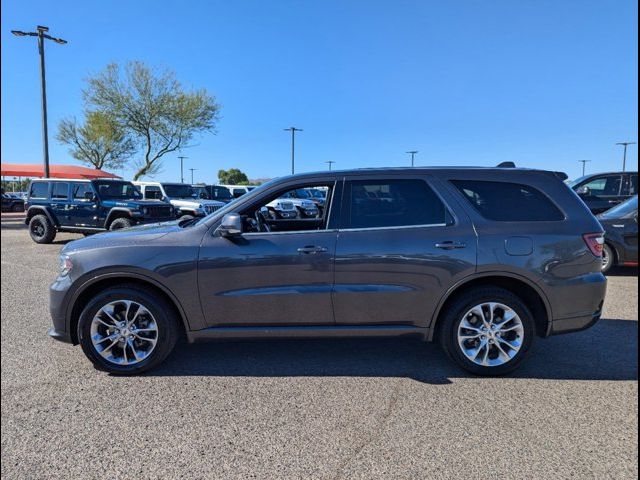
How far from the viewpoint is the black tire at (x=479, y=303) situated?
3.52 m

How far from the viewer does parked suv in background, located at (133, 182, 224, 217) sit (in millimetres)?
14969

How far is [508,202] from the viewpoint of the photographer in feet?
11.9

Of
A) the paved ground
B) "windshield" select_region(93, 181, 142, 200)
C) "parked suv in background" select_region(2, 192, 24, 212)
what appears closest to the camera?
the paved ground

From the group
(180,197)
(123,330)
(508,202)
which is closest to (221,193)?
(180,197)

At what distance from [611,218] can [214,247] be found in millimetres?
7487

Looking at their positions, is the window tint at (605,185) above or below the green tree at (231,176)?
below

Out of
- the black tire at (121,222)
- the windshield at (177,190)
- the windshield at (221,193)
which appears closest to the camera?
the black tire at (121,222)

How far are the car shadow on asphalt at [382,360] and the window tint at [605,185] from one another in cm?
782

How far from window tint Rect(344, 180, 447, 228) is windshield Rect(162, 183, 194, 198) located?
13910 mm

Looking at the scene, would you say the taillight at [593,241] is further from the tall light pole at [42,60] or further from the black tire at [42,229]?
the tall light pole at [42,60]

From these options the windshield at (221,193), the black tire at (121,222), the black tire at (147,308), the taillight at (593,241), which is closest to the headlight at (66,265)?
the black tire at (147,308)

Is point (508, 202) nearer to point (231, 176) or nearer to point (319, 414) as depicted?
point (319, 414)

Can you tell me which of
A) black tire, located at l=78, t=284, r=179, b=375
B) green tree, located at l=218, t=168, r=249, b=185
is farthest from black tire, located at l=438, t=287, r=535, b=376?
green tree, located at l=218, t=168, r=249, b=185

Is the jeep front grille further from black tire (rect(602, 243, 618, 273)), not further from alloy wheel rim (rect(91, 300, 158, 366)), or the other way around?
black tire (rect(602, 243, 618, 273))
